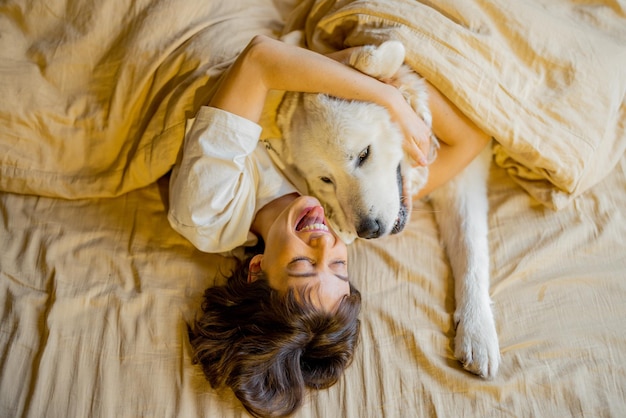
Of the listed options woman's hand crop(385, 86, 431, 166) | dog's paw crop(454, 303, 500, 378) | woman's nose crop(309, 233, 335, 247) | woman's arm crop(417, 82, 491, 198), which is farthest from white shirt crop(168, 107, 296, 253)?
dog's paw crop(454, 303, 500, 378)

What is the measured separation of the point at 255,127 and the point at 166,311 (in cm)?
53

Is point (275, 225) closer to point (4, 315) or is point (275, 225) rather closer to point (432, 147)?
point (432, 147)

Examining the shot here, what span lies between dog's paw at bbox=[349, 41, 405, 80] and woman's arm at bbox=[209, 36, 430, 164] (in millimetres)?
28

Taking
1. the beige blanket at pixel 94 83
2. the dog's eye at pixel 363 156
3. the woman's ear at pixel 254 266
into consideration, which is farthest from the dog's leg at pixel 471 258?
the beige blanket at pixel 94 83

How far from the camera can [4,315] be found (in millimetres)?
1346

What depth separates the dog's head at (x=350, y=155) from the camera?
1.36 m

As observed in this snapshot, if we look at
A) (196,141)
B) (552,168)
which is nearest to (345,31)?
(196,141)

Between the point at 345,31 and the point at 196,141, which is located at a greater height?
the point at 345,31

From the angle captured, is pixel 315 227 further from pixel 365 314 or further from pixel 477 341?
pixel 477 341

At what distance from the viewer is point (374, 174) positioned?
141 centimetres

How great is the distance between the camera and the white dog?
135cm

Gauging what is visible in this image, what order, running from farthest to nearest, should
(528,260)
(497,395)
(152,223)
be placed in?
(152,223), (528,260), (497,395)

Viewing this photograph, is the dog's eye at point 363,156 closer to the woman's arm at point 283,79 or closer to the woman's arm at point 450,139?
the woman's arm at point 283,79

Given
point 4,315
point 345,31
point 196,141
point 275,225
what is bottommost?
point 4,315
